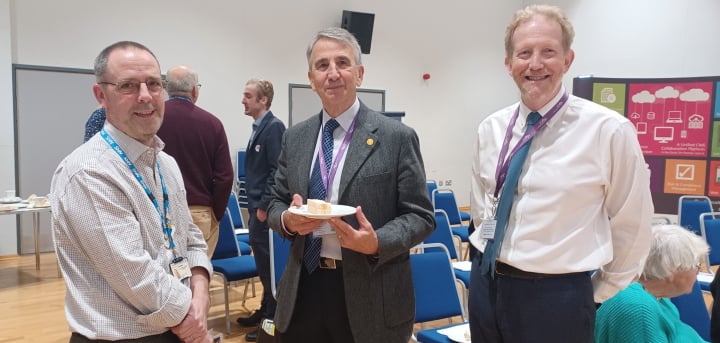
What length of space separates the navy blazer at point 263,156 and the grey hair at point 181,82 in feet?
1.95

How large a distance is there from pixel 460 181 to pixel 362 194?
9.41m

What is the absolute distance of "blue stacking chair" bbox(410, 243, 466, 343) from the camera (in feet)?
9.53

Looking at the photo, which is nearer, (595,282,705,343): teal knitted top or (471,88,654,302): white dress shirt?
(471,88,654,302): white dress shirt

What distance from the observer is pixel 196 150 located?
3.42 meters

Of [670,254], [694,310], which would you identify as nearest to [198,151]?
[670,254]

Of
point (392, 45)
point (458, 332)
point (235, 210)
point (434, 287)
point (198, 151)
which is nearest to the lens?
point (458, 332)

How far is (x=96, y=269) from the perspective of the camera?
1.40 m

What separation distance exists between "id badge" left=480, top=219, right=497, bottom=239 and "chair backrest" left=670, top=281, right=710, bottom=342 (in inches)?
66.7

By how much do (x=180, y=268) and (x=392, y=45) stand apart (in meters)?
8.71

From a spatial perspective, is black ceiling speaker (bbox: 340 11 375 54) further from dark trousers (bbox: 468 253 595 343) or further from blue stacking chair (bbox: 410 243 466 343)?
dark trousers (bbox: 468 253 595 343)

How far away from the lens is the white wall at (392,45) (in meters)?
6.68

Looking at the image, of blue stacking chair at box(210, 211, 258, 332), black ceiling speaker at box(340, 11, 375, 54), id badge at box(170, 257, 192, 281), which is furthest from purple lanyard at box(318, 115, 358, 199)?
black ceiling speaker at box(340, 11, 375, 54)

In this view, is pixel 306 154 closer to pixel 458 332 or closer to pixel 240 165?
pixel 458 332

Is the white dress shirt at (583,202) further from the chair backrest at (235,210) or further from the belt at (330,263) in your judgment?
the chair backrest at (235,210)
